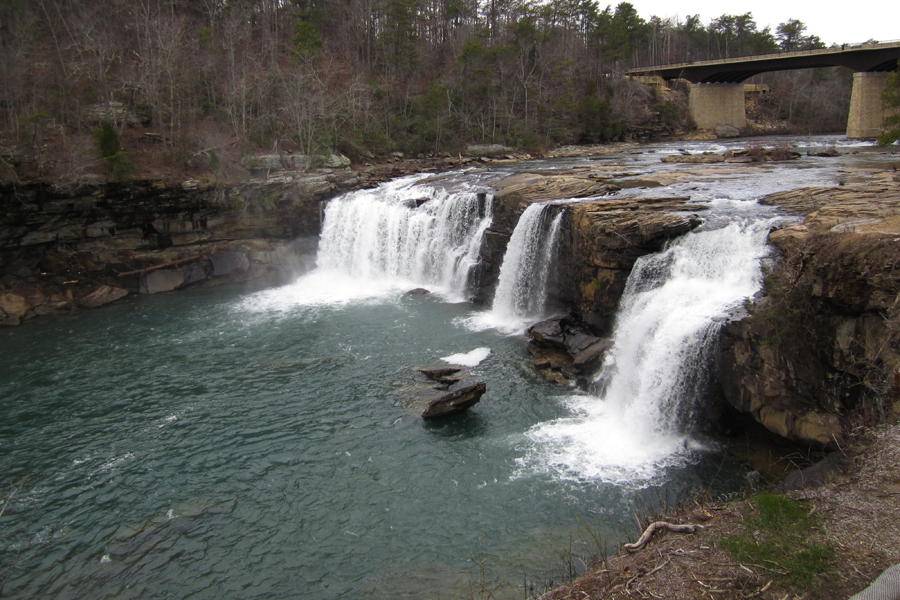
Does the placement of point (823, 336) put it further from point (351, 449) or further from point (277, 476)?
point (277, 476)

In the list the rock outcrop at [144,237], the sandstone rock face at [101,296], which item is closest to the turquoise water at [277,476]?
the sandstone rock face at [101,296]

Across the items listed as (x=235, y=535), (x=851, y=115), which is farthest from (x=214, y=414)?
(x=851, y=115)

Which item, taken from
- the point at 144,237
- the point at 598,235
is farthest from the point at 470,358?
the point at 144,237

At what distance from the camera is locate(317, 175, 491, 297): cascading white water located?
68.7 ft

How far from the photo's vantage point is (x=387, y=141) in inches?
1449

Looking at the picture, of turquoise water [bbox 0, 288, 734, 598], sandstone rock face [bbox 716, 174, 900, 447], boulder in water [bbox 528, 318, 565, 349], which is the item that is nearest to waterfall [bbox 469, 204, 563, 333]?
boulder in water [bbox 528, 318, 565, 349]

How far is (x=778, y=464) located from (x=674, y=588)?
20.0 feet

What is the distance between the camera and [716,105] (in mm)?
52438

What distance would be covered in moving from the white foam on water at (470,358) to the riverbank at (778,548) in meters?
8.59

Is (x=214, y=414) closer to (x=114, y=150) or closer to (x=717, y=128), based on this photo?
(x=114, y=150)

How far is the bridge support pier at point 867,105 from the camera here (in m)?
36.5

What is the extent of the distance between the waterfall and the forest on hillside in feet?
50.3

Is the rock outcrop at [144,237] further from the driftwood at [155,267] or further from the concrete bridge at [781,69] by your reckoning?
the concrete bridge at [781,69]

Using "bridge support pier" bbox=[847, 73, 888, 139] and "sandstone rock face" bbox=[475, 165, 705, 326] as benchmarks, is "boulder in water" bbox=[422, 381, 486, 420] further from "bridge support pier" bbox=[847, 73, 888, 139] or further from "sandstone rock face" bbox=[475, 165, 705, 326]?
"bridge support pier" bbox=[847, 73, 888, 139]
